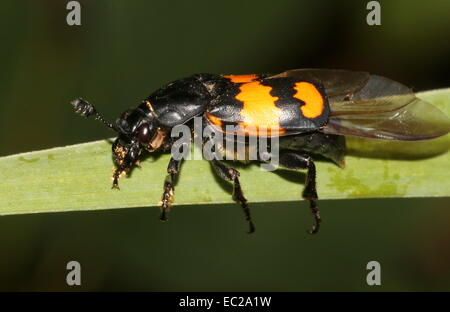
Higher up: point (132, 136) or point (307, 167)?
point (132, 136)

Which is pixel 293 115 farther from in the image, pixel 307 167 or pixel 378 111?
pixel 378 111

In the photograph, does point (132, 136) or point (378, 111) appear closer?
point (132, 136)

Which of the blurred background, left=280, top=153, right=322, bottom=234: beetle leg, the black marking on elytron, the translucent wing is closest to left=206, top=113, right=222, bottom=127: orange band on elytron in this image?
the black marking on elytron

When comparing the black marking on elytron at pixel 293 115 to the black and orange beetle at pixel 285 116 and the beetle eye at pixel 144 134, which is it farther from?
the beetle eye at pixel 144 134

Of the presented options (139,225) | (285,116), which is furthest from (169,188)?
(139,225)

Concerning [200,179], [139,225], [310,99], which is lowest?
[139,225]

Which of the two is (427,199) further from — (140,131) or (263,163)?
(140,131)
